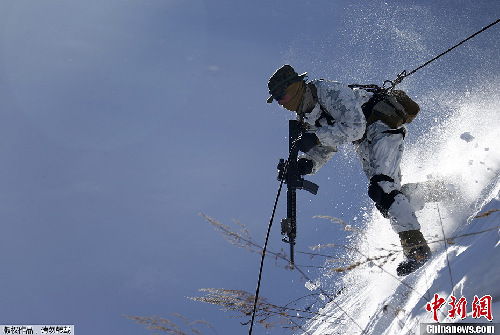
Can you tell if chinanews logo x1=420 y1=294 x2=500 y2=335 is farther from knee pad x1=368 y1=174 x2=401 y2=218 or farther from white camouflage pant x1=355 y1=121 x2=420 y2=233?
knee pad x1=368 y1=174 x2=401 y2=218

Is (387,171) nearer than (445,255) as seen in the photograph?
No

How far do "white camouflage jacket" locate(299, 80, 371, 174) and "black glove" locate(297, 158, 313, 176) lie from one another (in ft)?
1.60

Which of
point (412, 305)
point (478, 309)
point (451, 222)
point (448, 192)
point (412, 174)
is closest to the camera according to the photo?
point (478, 309)

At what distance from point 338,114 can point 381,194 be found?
980 mm

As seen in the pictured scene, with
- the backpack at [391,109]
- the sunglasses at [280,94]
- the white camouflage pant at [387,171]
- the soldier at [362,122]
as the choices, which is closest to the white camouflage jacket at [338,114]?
the soldier at [362,122]

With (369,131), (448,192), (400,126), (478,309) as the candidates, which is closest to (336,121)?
(369,131)

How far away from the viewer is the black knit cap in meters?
4.87

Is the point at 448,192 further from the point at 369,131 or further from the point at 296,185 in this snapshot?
the point at 296,185

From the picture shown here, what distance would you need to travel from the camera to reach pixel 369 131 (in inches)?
190

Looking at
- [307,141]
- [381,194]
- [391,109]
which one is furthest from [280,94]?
[381,194]

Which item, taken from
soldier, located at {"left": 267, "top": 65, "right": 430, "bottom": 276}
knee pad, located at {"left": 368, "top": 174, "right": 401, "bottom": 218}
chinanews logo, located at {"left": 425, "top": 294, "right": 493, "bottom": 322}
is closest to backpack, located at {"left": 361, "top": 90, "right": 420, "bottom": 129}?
soldier, located at {"left": 267, "top": 65, "right": 430, "bottom": 276}

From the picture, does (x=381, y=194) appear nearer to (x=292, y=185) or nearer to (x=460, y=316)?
(x=292, y=185)

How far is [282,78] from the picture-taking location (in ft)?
16.1

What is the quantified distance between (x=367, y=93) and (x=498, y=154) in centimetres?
156
